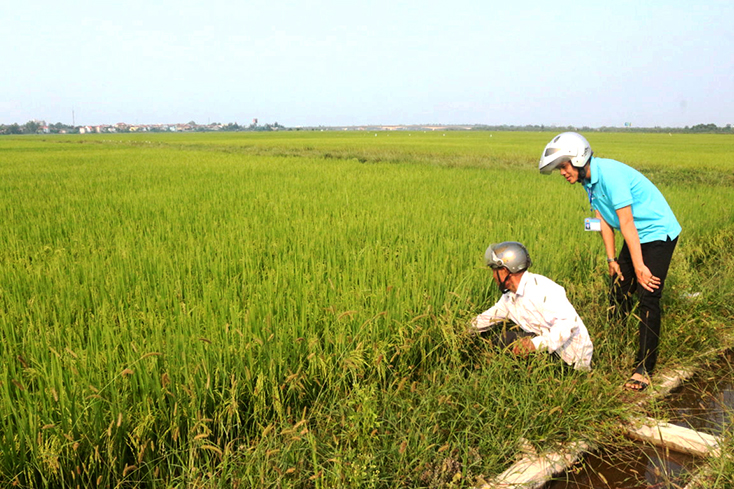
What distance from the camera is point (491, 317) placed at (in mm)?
2840

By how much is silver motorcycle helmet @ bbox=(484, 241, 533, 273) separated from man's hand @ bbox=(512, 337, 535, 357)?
38cm

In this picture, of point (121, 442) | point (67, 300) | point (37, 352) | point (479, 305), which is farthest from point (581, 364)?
point (67, 300)

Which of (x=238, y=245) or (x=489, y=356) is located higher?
(x=238, y=245)

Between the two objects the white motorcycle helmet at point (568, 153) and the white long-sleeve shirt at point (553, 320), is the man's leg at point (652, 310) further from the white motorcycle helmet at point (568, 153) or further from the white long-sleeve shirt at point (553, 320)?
the white motorcycle helmet at point (568, 153)

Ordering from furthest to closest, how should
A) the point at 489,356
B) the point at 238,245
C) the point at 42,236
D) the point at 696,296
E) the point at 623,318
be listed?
1. the point at 42,236
2. the point at 238,245
3. the point at 696,296
4. the point at 623,318
5. the point at 489,356

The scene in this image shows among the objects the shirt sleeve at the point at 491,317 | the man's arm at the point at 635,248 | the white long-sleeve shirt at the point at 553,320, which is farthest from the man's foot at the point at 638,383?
the shirt sleeve at the point at 491,317

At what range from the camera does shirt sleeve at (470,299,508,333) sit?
283cm

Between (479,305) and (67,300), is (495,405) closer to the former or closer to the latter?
(479,305)

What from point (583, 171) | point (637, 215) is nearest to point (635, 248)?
point (637, 215)

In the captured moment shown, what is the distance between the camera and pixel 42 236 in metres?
5.04

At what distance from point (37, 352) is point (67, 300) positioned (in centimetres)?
84

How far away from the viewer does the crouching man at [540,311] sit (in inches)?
98.7

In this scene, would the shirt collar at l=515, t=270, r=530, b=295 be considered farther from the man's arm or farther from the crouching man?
the man's arm

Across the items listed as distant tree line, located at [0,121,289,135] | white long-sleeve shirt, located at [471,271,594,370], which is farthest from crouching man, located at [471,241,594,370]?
distant tree line, located at [0,121,289,135]
